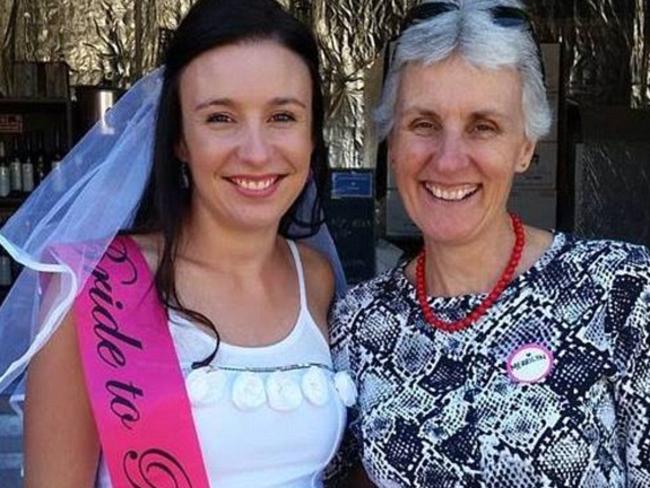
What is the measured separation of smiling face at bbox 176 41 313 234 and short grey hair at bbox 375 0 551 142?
0.50 ft

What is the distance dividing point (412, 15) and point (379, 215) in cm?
295

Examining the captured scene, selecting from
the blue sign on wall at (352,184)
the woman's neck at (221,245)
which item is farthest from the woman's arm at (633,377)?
the blue sign on wall at (352,184)

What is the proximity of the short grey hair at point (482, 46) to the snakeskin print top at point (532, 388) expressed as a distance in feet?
0.62

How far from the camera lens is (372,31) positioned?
4852 millimetres

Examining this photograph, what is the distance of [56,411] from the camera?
3.73 ft

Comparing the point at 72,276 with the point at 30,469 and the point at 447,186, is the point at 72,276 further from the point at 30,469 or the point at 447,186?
the point at 447,186

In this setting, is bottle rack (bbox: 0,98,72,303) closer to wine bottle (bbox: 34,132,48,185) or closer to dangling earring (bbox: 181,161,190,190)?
wine bottle (bbox: 34,132,48,185)

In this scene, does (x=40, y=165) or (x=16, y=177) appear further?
(x=40, y=165)

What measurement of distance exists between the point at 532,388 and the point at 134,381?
0.49m

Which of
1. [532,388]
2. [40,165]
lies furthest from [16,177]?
[532,388]

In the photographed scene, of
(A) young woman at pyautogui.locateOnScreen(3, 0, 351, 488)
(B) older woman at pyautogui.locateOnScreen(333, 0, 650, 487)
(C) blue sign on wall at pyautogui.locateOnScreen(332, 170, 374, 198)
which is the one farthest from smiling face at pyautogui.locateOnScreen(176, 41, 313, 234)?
(C) blue sign on wall at pyautogui.locateOnScreen(332, 170, 374, 198)

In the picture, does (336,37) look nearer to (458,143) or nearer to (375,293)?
(375,293)

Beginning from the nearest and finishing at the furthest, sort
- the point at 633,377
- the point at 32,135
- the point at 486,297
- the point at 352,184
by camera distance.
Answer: the point at 633,377 < the point at 486,297 < the point at 352,184 < the point at 32,135

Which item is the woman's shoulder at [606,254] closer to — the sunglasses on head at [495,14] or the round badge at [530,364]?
the round badge at [530,364]
